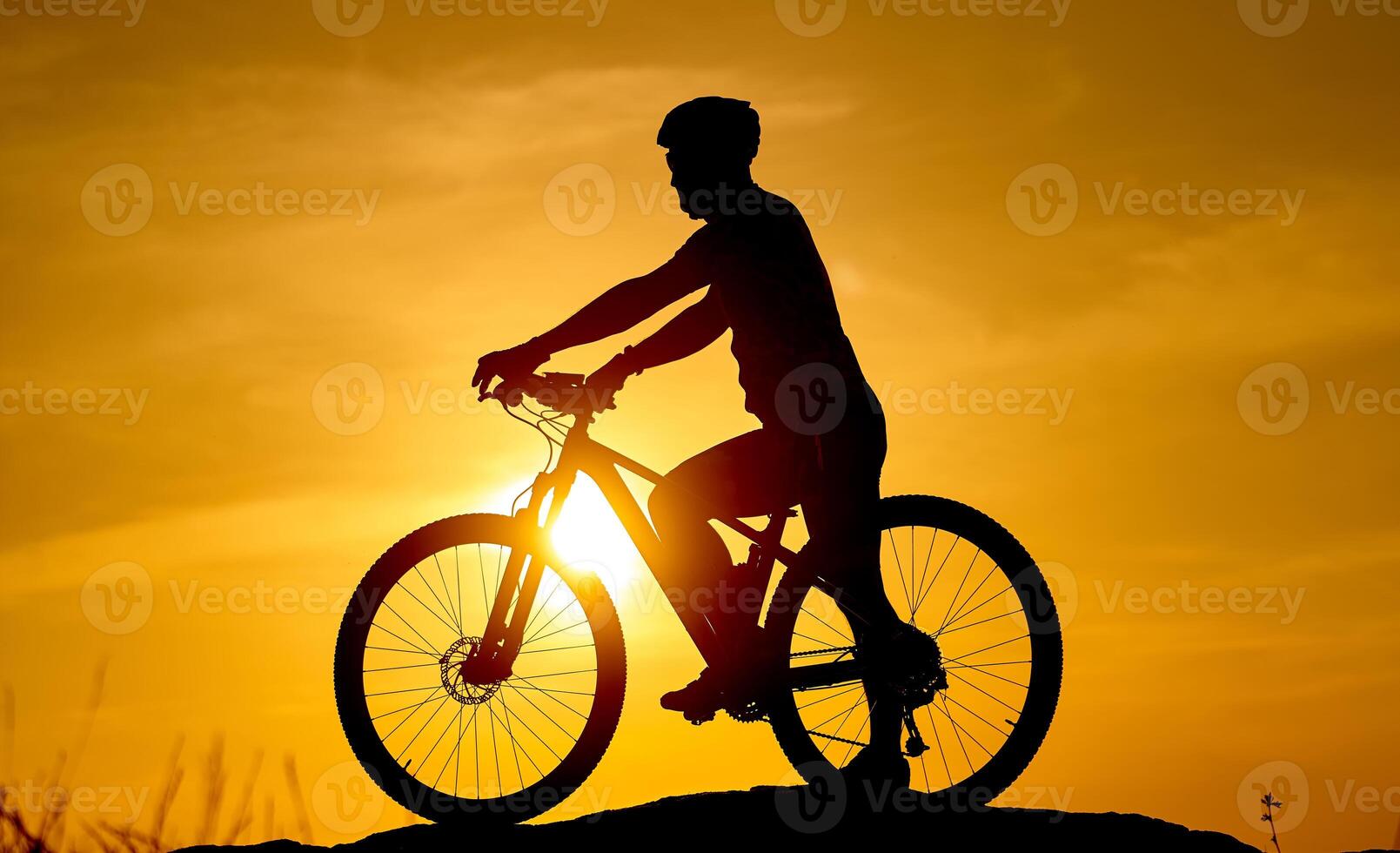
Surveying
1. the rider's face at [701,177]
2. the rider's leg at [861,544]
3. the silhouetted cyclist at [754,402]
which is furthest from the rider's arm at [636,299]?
the rider's leg at [861,544]

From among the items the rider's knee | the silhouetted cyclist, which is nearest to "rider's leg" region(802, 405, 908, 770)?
the silhouetted cyclist

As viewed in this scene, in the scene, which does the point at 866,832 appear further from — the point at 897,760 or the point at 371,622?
the point at 371,622

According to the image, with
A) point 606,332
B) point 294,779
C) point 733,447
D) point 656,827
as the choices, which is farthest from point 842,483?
point 294,779

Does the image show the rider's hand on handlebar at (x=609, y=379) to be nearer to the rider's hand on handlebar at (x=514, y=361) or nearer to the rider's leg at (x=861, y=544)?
the rider's hand on handlebar at (x=514, y=361)

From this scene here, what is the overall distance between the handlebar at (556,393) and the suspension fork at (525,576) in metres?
0.10

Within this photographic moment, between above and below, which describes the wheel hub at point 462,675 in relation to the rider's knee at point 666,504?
below

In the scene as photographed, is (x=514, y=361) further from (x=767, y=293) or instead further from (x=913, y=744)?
(x=913, y=744)

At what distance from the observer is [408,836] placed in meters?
6.88

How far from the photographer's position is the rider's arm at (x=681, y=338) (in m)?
7.16

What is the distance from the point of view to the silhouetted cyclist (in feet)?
22.2

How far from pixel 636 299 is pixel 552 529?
1103 millimetres

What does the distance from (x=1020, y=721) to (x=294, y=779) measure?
3.13 metres

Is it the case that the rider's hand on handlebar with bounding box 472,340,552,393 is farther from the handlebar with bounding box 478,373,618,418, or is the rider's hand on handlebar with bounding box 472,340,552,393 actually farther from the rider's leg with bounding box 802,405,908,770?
the rider's leg with bounding box 802,405,908,770

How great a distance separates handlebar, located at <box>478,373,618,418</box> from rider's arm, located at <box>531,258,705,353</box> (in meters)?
0.28
